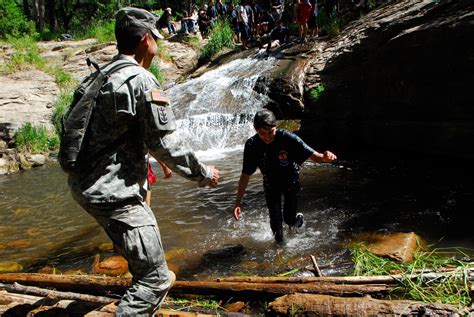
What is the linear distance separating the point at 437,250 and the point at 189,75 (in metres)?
15.6

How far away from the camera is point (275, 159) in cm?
448

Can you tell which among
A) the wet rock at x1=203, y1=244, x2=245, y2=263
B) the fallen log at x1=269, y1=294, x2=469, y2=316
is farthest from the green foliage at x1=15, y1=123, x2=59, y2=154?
the fallen log at x1=269, y1=294, x2=469, y2=316

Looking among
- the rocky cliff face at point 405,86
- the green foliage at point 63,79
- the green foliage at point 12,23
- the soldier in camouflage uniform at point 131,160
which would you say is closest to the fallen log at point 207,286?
the soldier in camouflage uniform at point 131,160

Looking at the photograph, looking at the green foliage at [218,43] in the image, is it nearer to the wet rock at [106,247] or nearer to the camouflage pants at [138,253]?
the wet rock at [106,247]

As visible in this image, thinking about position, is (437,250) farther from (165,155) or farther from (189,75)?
(189,75)

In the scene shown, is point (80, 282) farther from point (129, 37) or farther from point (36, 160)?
point (36, 160)

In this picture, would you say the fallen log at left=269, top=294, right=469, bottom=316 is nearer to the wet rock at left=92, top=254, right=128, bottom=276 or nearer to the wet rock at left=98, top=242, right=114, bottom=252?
the wet rock at left=92, top=254, right=128, bottom=276

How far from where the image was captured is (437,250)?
14.8 ft

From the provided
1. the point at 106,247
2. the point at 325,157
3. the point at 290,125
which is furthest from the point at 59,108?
the point at 325,157

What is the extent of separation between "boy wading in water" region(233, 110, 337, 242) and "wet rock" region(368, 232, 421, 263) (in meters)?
1.11

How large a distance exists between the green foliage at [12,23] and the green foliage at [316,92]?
2124cm

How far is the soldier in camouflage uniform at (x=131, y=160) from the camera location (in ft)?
7.36

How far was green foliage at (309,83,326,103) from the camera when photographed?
11125 millimetres

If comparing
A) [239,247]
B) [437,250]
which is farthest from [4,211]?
[437,250]
